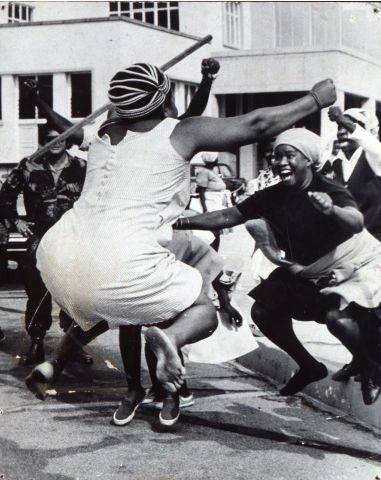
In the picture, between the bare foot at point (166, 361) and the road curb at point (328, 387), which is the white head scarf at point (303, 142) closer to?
the bare foot at point (166, 361)

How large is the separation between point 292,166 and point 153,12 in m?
16.1

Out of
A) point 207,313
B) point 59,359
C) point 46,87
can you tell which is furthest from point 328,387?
point 46,87

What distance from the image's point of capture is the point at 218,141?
349 cm

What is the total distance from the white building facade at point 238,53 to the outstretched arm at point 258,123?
0.54 m

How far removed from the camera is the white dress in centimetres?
350

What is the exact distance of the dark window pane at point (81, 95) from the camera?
11352mm

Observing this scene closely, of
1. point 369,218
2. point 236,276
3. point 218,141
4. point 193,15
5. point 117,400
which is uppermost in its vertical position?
point 193,15

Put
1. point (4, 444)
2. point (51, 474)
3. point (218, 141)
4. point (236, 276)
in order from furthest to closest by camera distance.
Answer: point (236, 276) < point (4, 444) < point (51, 474) < point (218, 141)

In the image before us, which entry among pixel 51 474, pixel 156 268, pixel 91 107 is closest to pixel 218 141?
pixel 156 268

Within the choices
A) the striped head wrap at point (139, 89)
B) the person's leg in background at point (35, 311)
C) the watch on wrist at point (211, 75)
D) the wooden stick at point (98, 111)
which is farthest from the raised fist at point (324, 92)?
the person's leg in background at point (35, 311)

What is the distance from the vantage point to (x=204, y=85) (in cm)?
404

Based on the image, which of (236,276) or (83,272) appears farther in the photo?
(236,276)

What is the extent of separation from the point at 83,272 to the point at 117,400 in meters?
1.67

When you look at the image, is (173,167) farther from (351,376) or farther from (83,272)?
(351,376)
